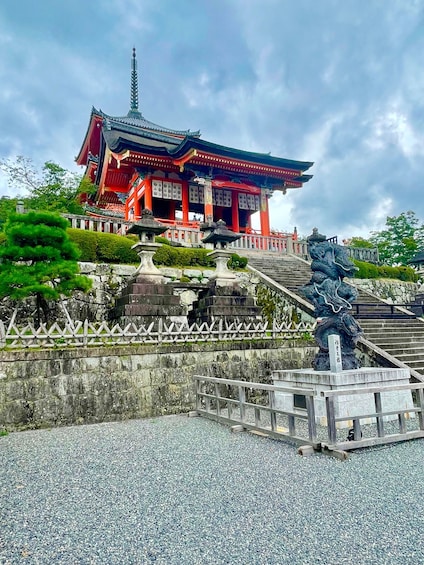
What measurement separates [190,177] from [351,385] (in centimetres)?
1666

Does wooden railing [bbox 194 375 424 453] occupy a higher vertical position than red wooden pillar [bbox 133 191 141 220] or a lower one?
lower

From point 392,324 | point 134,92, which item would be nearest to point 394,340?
point 392,324

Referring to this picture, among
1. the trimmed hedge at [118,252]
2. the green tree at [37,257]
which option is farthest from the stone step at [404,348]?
the green tree at [37,257]

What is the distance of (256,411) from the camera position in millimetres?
6453

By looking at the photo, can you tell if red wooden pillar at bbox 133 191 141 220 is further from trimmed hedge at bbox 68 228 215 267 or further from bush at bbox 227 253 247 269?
bush at bbox 227 253 247 269

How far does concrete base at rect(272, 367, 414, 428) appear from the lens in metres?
6.69

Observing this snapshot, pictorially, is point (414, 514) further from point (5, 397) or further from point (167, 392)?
point (5, 397)

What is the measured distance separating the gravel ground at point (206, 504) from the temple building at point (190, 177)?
13620mm

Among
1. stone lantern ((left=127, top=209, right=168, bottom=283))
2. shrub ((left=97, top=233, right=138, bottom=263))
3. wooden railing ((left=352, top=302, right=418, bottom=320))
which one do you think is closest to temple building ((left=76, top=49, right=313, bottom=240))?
shrub ((left=97, top=233, right=138, bottom=263))

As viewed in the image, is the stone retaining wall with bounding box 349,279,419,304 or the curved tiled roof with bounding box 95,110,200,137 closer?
the stone retaining wall with bounding box 349,279,419,304

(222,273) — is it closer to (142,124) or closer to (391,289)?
(391,289)

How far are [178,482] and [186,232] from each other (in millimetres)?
13303

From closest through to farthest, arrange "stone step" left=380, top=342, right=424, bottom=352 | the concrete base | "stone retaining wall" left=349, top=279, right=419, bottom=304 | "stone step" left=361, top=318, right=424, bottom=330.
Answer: the concrete base → "stone step" left=380, top=342, right=424, bottom=352 → "stone step" left=361, top=318, right=424, bottom=330 → "stone retaining wall" left=349, top=279, right=419, bottom=304

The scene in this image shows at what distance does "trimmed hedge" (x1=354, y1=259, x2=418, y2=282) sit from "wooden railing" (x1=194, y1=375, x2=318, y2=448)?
36.3 feet
